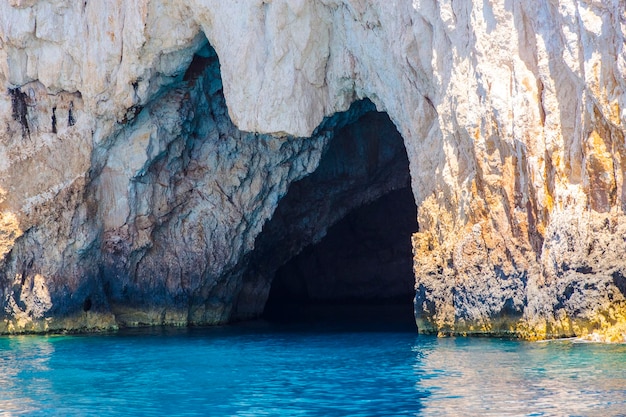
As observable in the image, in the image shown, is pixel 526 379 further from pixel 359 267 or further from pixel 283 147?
pixel 359 267

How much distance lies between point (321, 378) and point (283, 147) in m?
9.95

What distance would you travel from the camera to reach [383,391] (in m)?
11.4

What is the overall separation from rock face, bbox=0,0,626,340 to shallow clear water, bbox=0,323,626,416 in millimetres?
1461

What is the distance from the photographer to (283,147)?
866 inches

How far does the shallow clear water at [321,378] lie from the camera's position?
409 inches

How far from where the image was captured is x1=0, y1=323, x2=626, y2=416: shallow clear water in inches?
409

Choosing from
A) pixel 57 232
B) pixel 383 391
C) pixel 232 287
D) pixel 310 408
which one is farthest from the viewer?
pixel 232 287

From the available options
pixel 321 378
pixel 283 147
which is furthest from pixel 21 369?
pixel 283 147

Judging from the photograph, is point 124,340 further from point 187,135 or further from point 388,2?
point 388,2

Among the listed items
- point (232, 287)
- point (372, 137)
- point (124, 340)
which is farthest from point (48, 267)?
point (372, 137)

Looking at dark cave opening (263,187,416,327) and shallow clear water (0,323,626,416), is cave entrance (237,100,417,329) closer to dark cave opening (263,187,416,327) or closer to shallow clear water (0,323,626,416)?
dark cave opening (263,187,416,327)

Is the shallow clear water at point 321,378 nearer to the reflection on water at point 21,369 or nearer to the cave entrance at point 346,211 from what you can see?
the reflection on water at point 21,369

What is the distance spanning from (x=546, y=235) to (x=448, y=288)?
9.76 ft

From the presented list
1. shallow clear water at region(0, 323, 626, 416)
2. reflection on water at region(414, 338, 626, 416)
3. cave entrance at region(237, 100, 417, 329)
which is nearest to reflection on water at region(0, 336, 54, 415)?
shallow clear water at region(0, 323, 626, 416)
